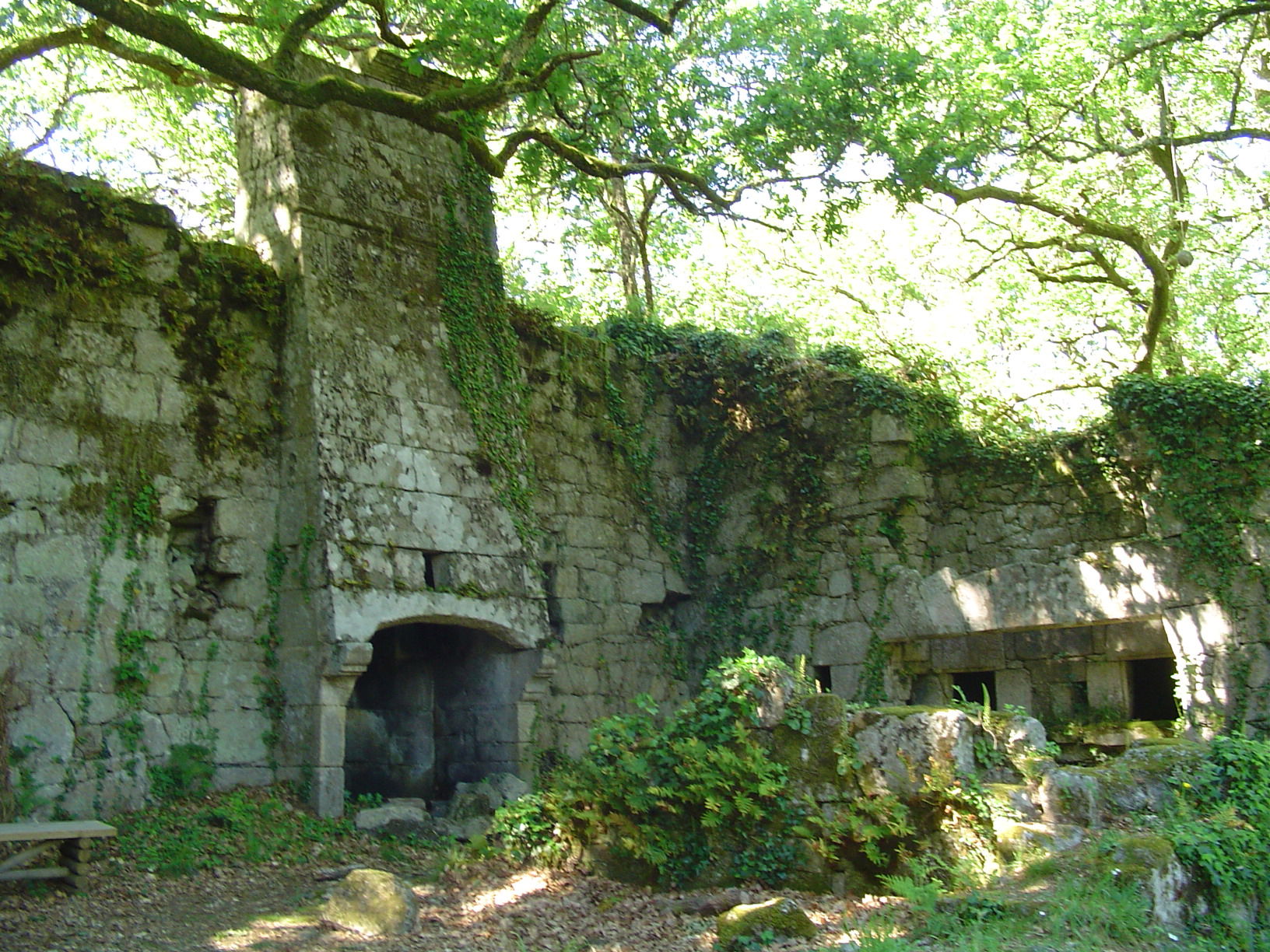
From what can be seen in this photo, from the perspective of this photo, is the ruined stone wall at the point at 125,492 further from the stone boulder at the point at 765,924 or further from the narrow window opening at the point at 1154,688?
the narrow window opening at the point at 1154,688

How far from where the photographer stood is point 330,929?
6.28 meters

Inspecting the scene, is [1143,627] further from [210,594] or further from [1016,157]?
[210,594]

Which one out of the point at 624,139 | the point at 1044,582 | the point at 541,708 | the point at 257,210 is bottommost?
the point at 541,708

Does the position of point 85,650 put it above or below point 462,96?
below

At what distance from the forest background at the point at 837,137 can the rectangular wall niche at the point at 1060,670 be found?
204 cm

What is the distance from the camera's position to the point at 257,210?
9.84m

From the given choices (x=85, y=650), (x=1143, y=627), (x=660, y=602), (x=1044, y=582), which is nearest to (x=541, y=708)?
(x=660, y=602)

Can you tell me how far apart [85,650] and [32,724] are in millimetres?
579

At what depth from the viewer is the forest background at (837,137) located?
998 centimetres

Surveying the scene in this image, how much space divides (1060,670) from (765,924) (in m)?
6.00

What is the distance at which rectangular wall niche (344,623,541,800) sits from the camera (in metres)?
9.77

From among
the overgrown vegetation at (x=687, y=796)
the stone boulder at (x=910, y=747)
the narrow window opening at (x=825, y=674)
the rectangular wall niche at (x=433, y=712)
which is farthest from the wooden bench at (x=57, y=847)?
the narrow window opening at (x=825, y=674)

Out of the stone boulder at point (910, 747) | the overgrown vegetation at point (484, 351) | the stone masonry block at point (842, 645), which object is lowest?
the stone boulder at point (910, 747)

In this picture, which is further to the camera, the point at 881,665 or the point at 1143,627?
the point at 881,665
